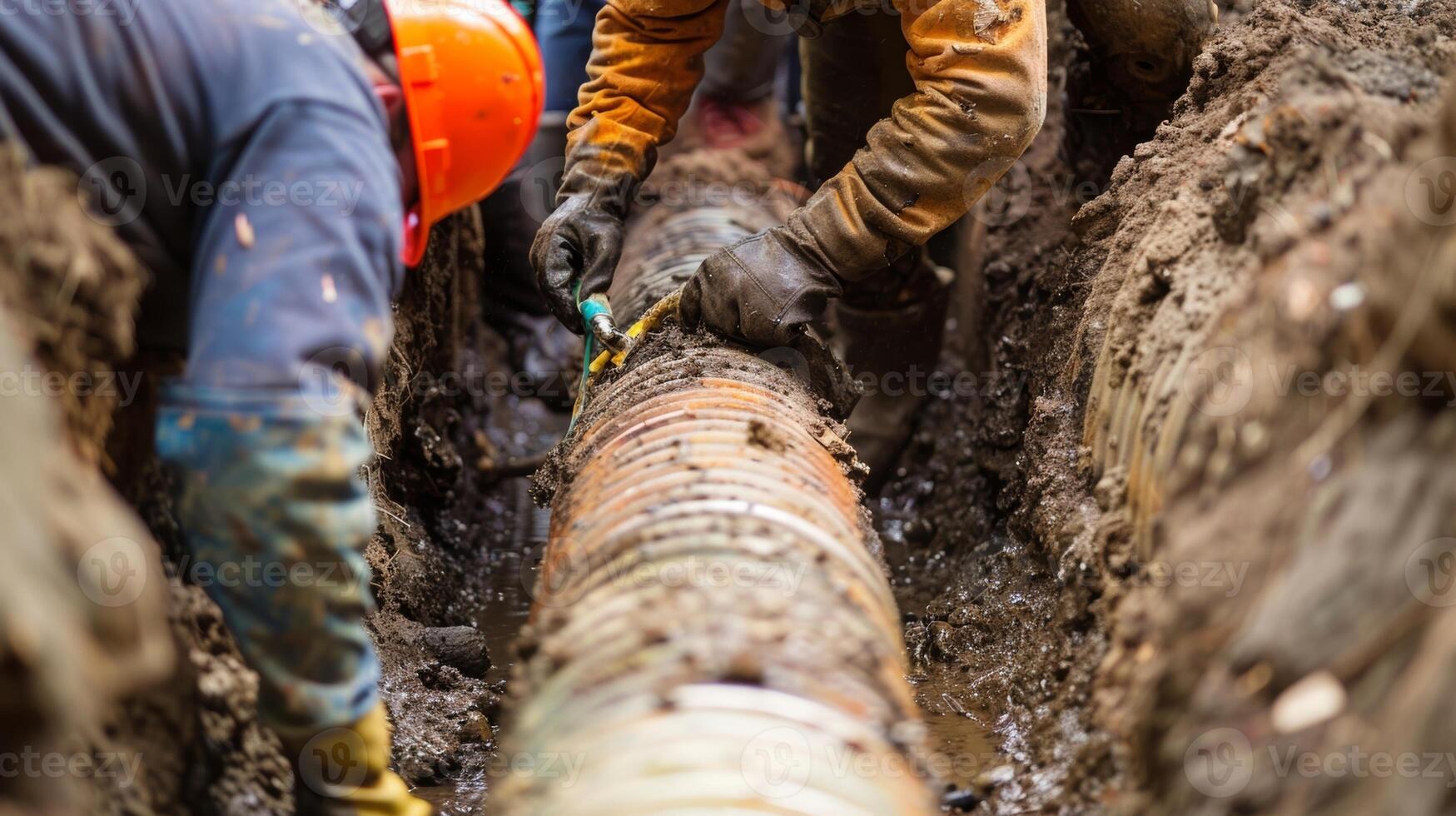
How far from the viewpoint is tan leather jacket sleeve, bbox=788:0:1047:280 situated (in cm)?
268

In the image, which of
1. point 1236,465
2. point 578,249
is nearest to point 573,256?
point 578,249

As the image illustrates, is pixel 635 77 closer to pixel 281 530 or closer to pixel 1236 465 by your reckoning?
pixel 281 530

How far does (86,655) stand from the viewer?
1259 millimetres

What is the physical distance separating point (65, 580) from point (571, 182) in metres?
2.36

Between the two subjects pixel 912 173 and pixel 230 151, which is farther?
pixel 912 173

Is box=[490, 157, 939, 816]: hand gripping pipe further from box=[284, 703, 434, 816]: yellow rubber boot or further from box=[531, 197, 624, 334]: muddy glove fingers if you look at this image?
box=[531, 197, 624, 334]: muddy glove fingers

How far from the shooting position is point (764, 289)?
2814mm

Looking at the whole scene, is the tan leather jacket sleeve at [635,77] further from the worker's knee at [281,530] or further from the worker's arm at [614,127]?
the worker's knee at [281,530]

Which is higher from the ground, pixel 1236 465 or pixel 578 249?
pixel 1236 465

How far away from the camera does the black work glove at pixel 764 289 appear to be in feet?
9.25

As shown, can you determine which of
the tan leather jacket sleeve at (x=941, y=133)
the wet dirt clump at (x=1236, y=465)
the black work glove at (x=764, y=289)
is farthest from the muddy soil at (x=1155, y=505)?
the black work glove at (x=764, y=289)

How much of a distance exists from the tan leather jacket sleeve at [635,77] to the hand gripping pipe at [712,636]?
Result: 110cm

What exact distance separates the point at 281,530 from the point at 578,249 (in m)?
1.72

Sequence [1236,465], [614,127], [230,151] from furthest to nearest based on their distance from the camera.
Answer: [614,127] < [230,151] < [1236,465]
